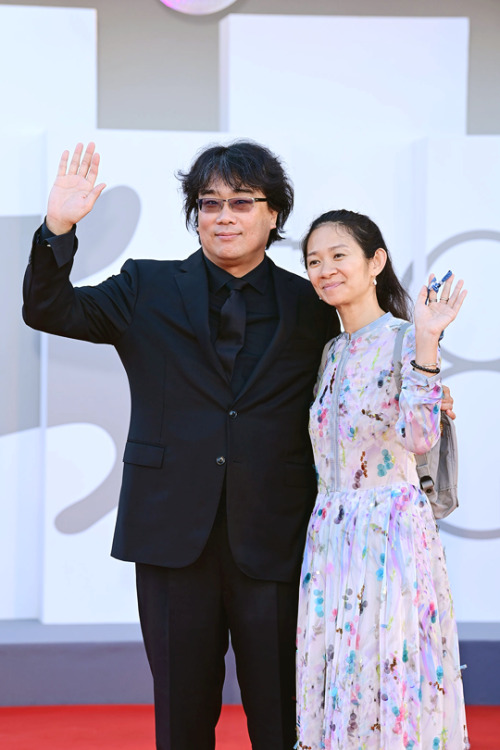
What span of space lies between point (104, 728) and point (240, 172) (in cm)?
208

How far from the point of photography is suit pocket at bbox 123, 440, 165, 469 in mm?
2057

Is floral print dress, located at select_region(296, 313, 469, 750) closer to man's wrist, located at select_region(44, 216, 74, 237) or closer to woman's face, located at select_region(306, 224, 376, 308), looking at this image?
woman's face, located at select_region(306, 224, 376, 308)

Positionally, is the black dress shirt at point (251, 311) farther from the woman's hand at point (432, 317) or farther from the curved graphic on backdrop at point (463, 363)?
the curved graphic on backdrop at point (463, 363)

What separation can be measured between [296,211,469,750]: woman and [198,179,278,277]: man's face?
13cm

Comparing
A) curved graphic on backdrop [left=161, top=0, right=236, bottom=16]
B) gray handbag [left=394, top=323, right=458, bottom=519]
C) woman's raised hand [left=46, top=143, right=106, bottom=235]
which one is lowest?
gray handbag [left=394, top=323, right=458, bottom=519]

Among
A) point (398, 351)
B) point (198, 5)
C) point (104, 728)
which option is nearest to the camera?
point (398, 351)

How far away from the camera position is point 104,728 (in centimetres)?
321

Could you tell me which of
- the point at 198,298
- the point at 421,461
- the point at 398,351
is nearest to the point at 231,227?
the point at 198,298

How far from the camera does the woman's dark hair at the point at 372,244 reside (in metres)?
2.09

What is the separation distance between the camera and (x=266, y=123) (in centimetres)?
405

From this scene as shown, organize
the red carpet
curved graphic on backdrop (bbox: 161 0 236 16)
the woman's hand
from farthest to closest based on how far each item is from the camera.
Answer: curved graphic on backdrop (bbox: 161 0 236 16) < the red carpet < the woman's hand

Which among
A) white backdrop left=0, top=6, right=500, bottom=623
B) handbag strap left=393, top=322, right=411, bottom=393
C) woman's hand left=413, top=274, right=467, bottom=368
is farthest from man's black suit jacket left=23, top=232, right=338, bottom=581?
white backdrop left=0, top=6, right=500, bottom=623

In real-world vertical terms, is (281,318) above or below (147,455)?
above

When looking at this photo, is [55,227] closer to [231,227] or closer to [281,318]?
[231,227]
